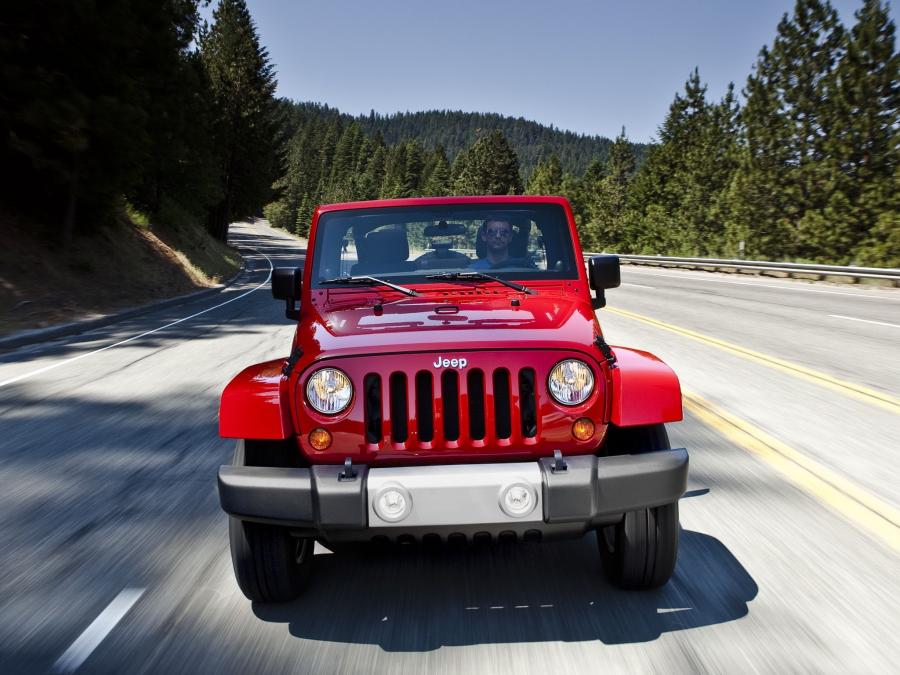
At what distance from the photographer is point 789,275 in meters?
27.6

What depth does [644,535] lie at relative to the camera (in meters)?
3.22

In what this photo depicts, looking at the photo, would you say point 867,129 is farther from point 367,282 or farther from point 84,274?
point 367,282

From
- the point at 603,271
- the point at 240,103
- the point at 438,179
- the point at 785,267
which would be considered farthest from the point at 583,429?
the point at 438,179

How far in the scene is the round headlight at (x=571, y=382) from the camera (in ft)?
10.1

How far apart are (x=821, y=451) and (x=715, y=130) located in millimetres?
53451

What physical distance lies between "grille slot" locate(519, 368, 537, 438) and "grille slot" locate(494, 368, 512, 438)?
6 cm

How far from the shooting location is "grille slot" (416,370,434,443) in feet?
9.95

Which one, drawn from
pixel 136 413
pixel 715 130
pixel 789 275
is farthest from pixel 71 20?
pixel 715 130

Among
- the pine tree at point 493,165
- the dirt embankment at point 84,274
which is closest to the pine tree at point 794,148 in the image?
the dirt embankment at point 84,274

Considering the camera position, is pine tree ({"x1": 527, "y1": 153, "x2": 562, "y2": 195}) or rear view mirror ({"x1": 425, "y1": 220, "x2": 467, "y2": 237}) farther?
pine tree ({"x1": 527, "y1": 153, "x2": 562, "y2": 195})

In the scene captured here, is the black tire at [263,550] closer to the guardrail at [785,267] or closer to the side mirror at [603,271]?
the side mirror at [603,271]

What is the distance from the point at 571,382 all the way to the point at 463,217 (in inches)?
67.7

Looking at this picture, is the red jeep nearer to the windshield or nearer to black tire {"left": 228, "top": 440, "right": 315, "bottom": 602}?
black tire {"left": 228, "top": 440, "right": 315, "bottom": 602}

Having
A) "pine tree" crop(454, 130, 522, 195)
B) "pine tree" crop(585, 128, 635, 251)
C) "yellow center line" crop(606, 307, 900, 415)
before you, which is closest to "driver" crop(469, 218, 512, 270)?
"yellow center line" crop(606, 307, 900, 415)
